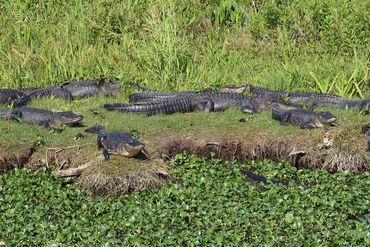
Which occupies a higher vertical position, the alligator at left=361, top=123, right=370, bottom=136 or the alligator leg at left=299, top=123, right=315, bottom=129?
the alligator at left=361, top=123, right=370, bottom=136

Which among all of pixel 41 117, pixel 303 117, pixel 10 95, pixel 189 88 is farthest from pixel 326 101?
pixel 10 95

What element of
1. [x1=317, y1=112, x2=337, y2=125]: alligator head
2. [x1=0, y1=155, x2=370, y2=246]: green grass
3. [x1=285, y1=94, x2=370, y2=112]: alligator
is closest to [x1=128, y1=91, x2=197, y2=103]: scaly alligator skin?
[x1=285, y1=94, x2=370, y2=112]: alligator

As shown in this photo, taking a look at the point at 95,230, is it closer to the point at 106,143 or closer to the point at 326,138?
the point at 106,143

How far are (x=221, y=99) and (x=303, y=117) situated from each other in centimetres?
172

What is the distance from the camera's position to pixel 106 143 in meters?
8.60

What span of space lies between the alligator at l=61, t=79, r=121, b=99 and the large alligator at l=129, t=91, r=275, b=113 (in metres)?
0.55

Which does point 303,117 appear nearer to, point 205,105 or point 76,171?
point 205,105

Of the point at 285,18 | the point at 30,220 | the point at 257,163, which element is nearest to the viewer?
the point at 30,220

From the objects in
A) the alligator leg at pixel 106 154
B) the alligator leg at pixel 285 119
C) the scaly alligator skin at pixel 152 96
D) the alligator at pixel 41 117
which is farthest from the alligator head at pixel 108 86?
the alligator leg at pixel 106 154

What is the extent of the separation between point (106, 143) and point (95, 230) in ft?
5.70

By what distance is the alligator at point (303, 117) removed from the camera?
9.55 meters

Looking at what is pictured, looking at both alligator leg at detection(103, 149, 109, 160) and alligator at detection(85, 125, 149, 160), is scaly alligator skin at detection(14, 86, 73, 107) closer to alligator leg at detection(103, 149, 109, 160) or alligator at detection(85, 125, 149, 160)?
alligator at detection(85, 125, 149, 160)

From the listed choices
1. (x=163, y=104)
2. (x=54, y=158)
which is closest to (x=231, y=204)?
(x=54, y=158)

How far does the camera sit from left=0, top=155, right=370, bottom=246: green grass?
22.3 feet
